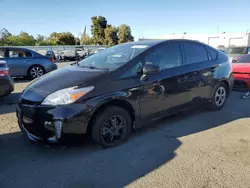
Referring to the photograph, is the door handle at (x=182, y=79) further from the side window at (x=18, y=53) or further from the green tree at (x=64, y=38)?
the green tree at (x=64, y=38)

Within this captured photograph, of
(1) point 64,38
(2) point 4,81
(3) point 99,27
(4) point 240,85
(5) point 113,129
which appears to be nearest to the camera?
(5) point 113,129

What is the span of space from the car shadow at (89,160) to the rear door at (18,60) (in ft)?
21.3

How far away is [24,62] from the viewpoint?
10.1 m

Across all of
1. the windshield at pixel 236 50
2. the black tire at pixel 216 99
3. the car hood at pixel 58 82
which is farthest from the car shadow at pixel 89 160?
the windshield at pixel 236 50

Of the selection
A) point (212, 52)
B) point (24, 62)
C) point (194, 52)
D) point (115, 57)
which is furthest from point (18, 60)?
point (212, 52)

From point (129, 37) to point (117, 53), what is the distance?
152 ft

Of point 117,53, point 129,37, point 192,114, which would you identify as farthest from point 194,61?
point 129,37

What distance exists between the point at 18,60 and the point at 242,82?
827 centimetres

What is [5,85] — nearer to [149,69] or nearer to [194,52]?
[149,69]

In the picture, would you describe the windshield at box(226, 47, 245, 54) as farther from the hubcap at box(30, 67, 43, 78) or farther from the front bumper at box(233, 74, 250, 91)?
the hubcap at box(30, 67, 43, 78)

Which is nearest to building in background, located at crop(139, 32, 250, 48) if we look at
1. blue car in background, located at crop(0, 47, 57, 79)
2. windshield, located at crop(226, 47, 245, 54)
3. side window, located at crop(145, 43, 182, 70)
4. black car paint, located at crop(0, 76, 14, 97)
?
windshield, located at crop(226, 47, 245, 54)

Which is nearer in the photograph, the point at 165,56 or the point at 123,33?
the point at 165,56

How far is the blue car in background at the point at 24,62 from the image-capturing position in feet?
32.2

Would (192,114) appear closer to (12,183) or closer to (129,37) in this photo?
(12,183)
